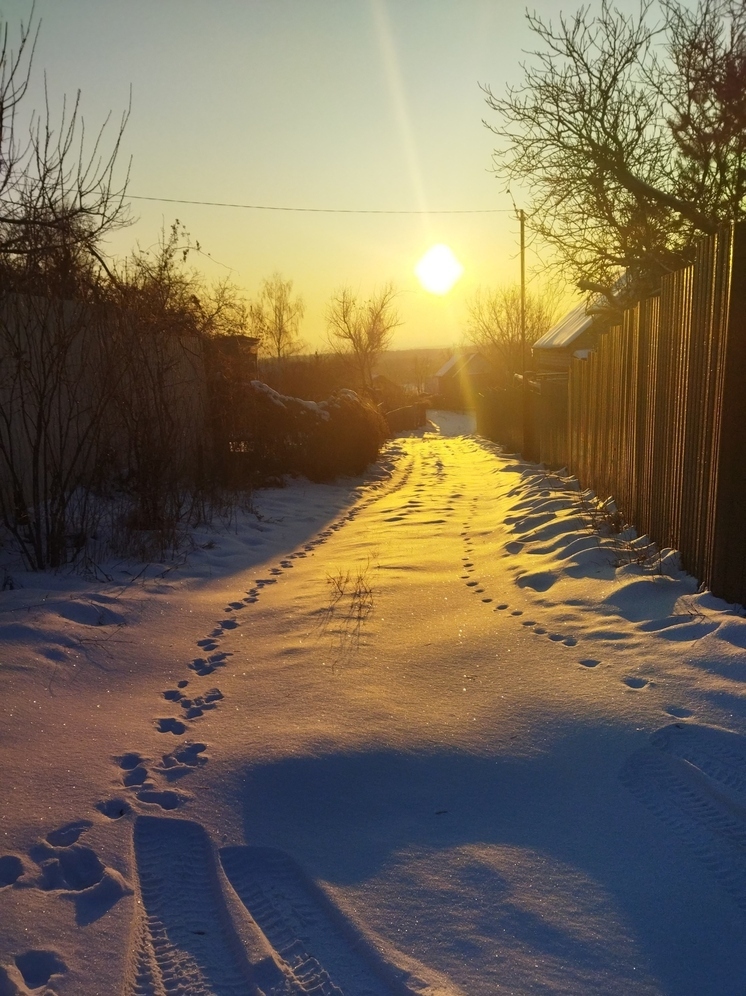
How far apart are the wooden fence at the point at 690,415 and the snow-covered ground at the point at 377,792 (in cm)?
37

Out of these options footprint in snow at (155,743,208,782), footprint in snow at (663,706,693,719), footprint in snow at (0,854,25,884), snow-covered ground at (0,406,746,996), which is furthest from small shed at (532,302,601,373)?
footprint in snow at (0,854,25,884)

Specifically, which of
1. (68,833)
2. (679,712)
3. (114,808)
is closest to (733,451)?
(679,712)

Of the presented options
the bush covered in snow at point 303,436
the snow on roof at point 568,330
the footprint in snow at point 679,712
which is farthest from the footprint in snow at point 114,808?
the snow on roof at point 568,330

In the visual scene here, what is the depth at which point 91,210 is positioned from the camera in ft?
18.6

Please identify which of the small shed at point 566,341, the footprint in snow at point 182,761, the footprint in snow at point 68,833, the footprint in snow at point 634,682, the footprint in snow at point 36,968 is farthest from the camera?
the small shed at point 566,341

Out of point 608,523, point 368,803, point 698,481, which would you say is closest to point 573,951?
point 368,803

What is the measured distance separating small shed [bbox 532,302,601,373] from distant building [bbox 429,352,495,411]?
27.8 m

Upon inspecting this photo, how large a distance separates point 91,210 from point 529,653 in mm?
4295

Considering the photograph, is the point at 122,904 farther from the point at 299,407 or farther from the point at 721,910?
the point at 299,407

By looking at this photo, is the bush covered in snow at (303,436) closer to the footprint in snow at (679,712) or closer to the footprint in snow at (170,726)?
the footprint in snow at (170,726)

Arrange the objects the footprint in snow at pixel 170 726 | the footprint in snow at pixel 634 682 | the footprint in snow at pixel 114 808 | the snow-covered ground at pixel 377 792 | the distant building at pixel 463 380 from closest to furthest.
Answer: the snow-covered ground at pixel 377 792
the footprint in snow at pixel 114 808
the footprint in snow at pixel 170 726
the footprint in snow at pixel 634 682
the distant building at pixel 463 380

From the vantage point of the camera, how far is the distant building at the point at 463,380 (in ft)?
216

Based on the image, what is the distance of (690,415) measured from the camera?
4938 millimetres

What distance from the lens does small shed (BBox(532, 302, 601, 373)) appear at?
29.1 metres
